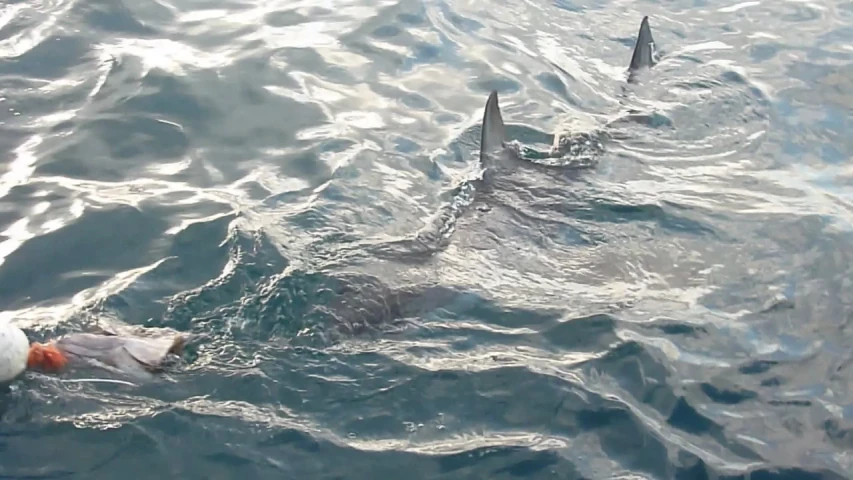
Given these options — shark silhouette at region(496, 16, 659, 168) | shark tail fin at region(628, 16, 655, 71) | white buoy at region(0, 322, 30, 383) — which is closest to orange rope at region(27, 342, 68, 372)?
white buoy at region(0, 322, 30, 383)

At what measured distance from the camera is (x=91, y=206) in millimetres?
5926

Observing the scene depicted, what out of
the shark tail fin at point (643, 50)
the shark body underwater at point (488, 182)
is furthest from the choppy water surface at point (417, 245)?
the shark tail fin at point (643, 50)

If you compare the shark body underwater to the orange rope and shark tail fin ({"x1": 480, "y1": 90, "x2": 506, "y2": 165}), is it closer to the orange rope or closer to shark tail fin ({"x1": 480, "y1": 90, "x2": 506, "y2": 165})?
shark tail fin ({"x1": 480, "y1": 90, "x2": 506, "y2": 165})

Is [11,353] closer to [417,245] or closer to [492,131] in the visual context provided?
[417,245]

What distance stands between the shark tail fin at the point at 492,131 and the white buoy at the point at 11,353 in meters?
3.50

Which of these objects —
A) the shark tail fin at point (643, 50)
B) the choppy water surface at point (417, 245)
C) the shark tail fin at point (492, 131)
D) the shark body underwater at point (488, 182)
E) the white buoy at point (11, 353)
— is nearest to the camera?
the white buoy at point (11, 353)

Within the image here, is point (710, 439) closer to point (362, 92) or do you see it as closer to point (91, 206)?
point (91, 206)

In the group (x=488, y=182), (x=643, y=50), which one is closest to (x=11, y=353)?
(x=488, y=182)

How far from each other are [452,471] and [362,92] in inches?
181

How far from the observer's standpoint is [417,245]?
5.77 meters

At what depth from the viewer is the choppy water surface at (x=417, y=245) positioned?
4184 millimetres

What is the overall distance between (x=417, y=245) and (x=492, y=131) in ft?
4.45

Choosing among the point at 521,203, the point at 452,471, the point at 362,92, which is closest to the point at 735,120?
the point at 521,203

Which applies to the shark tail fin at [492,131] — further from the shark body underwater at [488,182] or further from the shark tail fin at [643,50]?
the shark tail fin at [643,50]
